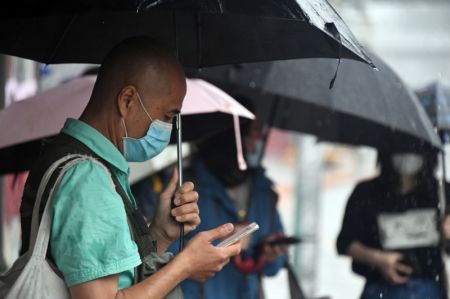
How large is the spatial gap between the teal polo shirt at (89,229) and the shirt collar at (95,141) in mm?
131

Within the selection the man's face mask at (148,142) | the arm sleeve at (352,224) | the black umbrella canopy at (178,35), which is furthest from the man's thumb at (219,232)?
the arm sleeve at (352,224)

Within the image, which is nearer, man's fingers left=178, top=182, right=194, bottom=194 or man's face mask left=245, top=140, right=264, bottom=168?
man's fingers left=178, top=182, right=194, bottom=194

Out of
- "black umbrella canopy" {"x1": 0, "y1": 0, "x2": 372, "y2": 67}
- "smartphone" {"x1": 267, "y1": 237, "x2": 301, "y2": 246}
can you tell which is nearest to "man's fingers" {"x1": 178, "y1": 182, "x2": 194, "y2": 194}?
"black umbrella canopy" {"x1": 0, "y1": 0, "x2": 372, "y2": 67}

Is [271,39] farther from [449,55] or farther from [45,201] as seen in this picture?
[449,55]

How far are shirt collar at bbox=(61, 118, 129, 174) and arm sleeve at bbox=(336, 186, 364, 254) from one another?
2776mm

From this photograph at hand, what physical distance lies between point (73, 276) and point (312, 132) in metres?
3.68

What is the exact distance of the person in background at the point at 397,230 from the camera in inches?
→ 197

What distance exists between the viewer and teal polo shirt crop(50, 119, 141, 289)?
240 cm

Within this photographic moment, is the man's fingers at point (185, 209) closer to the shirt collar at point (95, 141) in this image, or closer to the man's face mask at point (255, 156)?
the shirt collar at point (95, 141)

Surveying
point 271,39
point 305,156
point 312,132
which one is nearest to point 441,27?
point 305,156

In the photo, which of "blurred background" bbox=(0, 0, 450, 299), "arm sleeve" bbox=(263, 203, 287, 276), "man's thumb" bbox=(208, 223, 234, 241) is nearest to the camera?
"man's thumb" bbox=(208, 223, 234, 241)

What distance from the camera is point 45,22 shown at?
350 cm

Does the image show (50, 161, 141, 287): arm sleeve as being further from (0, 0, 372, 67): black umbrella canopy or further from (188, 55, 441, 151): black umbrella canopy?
(188, 55, 441, 151): black umbrella canopy

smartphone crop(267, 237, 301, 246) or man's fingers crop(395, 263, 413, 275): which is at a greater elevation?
smartphone crop(267, 237, 301, 246)
